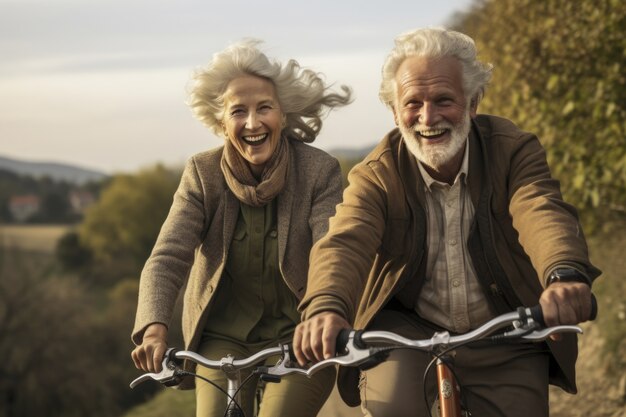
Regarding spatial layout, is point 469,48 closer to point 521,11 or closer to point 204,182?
point 204,182

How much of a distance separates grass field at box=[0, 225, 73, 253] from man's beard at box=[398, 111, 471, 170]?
59657 mm

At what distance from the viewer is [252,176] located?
4.81m

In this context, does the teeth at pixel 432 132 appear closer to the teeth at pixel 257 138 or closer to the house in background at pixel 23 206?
the teeth at pixel 257 138

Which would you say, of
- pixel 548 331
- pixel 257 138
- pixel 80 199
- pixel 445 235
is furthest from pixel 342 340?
pixel 80 199

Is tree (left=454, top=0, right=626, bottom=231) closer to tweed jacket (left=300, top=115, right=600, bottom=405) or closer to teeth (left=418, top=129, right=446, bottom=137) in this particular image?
tweed jacket (left=300, top=115, right=600, bottom=405)

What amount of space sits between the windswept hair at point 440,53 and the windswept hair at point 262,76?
2.48 ft

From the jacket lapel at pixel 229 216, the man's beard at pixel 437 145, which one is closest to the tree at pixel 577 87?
the jacket lapel at pixel 229 216

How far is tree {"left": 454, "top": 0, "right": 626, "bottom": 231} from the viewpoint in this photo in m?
7.73

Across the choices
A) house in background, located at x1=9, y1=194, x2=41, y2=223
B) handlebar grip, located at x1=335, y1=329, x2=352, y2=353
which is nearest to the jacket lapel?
handlebar grip, located at x1=335, y1=329, x2=352, y2=353

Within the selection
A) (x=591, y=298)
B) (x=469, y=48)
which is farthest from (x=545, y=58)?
(x=591, y=298)

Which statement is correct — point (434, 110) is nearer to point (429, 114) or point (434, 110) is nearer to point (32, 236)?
point (429, 114)

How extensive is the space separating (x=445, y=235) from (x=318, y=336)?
2.68 ft

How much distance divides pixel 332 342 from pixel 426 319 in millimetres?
783

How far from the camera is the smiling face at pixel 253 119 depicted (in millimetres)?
4766
